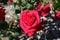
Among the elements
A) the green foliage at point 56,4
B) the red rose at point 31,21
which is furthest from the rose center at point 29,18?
the green foliage at point 56,4

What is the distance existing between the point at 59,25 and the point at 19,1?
19.0 inches

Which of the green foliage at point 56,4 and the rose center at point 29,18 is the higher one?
the green foliage at point 56,4

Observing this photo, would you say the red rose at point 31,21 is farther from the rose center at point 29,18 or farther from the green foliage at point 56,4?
the green foliage at point 56,4

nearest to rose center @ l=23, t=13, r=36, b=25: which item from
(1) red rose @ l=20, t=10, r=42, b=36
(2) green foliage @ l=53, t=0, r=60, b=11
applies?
(1) red rose @ l=20, t=10, r=42, b=36

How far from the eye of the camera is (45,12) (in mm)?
1049

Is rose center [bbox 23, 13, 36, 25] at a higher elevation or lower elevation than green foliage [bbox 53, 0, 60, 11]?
lower

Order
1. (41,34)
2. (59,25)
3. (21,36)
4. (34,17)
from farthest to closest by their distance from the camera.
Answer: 1. (59,25)
2. (41,34)
3. (21,36)
4. (34,17)

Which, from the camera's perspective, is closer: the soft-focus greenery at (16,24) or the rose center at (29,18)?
the rose center at (29,18)

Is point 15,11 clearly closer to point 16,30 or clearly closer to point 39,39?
point 16,30

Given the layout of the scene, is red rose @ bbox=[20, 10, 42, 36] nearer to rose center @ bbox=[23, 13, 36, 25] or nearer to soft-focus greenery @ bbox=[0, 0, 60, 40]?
rose center @ bbox=[23, 13, 36, 25]

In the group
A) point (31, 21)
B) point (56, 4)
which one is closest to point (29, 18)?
point (31, 21)

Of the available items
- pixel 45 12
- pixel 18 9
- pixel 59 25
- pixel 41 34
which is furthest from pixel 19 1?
pixel 59 25

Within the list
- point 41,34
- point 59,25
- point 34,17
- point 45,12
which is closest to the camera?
point 34,17

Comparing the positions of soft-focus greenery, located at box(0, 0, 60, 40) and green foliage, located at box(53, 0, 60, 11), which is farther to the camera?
soft-focus greenery, located at box(0, 0, 60, 40)
